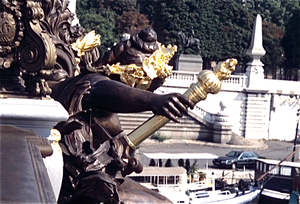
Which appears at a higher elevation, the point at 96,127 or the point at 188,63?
the point at 96,127

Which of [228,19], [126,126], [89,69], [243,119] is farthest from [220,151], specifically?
[89,69]

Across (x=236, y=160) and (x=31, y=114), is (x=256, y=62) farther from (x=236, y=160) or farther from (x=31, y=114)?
(x=31, y=114)

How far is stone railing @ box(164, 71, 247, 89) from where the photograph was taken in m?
37.5

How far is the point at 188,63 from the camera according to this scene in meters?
40.8

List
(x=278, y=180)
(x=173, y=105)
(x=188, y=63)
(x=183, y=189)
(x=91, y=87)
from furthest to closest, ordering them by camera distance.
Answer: (x=188, y=63) → (x=278, y=180) → (x=183, y=189) → (x=91, y=87) → (x=173, y=105)

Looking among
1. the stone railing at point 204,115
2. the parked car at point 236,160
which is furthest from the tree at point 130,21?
the parked car at point 236,160

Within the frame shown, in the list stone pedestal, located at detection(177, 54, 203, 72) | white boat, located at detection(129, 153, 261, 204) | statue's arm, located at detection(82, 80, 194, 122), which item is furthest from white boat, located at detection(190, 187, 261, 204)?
stone pedestal, located at detection(177, 54, 203, 72)

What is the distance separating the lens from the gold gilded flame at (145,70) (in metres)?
4.36

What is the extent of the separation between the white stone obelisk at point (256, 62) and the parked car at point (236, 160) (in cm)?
968

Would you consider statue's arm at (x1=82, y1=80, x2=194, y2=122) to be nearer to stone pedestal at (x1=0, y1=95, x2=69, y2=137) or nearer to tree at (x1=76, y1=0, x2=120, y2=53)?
stone pedestal at (x1=0, y1=95, x2=69, y2=137)

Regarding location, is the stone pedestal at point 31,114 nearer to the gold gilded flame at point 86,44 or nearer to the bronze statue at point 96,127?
the bronze statue at point 96,127

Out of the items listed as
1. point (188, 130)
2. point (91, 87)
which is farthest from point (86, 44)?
point (188, 130)

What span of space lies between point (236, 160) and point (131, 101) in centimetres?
2580

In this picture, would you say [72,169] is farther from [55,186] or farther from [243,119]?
[243,119]
